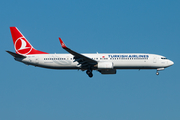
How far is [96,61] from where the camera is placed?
2149 inches

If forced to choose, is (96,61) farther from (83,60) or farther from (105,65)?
(83,60)

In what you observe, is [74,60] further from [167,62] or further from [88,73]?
[167,62]

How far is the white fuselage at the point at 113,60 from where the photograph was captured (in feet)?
181

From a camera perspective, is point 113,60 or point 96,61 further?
point 113,60

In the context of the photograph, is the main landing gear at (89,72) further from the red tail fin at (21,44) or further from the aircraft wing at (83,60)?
the red tail fin at (21,44)

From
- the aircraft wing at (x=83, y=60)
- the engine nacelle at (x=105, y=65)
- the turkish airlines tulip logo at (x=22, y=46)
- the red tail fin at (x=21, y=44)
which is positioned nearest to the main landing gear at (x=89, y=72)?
the aircraft wing at (x=83, y=60)

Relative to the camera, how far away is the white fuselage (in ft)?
181

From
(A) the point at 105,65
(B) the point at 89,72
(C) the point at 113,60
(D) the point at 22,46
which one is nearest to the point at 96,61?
(A) the point at 105,65

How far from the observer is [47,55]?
57281mm

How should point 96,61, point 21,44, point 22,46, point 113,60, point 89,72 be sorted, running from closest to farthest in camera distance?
point 96,61 → point 113,60 → point 89,72 → point 22,46 → point 21,44

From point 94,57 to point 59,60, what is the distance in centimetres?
612

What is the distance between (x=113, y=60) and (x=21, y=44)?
1769 cm

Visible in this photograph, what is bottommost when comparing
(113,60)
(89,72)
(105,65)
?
(89,72)

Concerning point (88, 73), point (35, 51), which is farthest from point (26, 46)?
point (88, 73)
